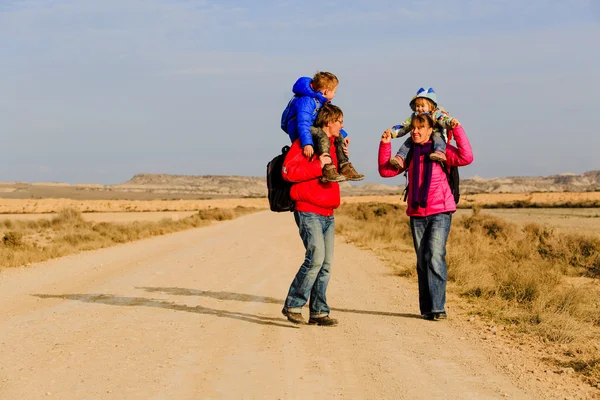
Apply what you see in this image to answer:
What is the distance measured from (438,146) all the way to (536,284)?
3205 mm

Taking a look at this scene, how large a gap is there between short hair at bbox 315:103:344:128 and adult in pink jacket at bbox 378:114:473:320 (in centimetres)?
84

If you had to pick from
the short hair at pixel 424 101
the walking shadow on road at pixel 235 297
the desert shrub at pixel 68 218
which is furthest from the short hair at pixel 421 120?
the desert shrub at pixel 68 218

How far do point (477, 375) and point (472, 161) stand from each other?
108 inches

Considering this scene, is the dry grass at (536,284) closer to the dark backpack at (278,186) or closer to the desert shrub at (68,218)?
the dark backpack at (278,186)

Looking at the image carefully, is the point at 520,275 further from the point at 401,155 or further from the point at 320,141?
the point at 320,141

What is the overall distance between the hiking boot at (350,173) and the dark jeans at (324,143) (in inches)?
3.5

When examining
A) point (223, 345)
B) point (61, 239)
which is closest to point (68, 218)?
point (61, 239)

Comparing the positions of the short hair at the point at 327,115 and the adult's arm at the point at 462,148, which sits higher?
the short hair at the point at 327,115

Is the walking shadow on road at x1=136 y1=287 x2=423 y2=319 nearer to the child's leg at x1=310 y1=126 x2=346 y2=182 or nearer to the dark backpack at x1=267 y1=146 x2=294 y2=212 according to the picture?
the dark backpack at x1=267 y1=146 x2=294 y2=212

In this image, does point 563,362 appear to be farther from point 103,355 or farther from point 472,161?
point 103,355

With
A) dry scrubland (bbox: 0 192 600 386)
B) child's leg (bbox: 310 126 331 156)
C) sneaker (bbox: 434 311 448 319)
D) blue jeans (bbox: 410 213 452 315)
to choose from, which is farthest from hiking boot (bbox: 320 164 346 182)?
dry scrubland (bbox: 0 192 600 386)

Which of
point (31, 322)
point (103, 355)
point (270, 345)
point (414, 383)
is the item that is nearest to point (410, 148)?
point (270, 345)

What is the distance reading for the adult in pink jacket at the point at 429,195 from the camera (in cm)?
785

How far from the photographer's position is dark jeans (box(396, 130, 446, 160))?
308 inches
